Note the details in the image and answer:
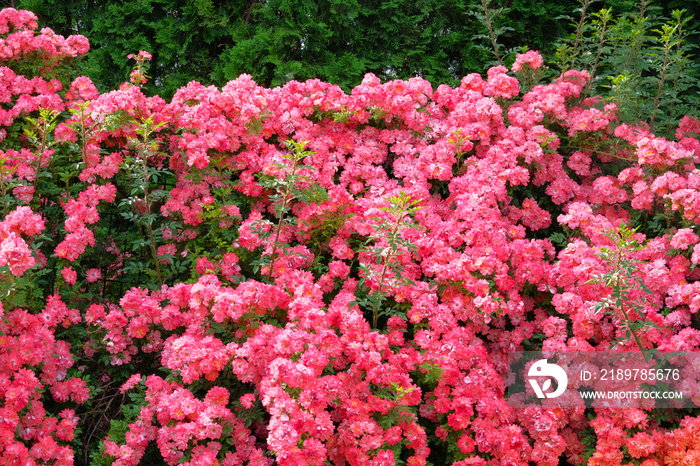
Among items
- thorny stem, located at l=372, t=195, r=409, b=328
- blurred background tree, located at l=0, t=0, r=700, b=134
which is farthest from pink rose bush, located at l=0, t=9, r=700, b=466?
blurred background tree, located at l=0, t=0, r=700, b=134

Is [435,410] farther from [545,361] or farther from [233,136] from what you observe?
[233,136]

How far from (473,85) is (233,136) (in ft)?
5.38

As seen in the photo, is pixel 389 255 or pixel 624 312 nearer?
pixel 624 312

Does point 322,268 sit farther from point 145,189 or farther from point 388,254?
point 145,189

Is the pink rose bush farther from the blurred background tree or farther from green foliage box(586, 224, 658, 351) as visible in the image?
the blurred background tree

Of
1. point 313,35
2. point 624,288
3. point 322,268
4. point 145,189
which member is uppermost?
point 313,35

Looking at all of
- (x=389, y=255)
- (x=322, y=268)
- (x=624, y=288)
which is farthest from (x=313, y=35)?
(x=624, y=288)

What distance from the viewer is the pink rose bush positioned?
221 cm

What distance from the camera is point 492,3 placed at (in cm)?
532

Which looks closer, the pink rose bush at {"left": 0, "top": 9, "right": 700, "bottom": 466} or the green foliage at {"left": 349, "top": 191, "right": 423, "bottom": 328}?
the pink rose bush at {"left": 0, "top": 9, "right": 700, "bottom": 466}

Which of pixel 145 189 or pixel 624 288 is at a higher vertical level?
pixel 624 288

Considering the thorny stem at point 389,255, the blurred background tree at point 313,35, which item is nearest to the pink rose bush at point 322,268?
the thorny stem at point 389,255

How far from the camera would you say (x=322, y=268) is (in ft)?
9.65

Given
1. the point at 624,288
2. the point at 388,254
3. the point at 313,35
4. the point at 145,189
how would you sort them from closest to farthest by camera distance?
the point at 624,288, the point at 388,254, the point at 145,189, the point at 313,35
